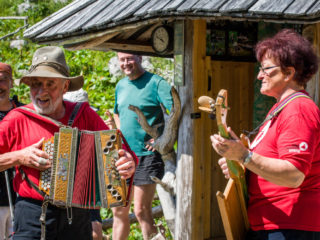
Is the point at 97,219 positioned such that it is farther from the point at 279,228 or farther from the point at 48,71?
the point at 279,228

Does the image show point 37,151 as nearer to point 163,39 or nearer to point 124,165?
point 124,165

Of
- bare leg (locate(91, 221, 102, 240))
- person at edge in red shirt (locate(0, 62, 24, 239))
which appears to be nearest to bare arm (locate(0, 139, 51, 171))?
person at edge in red shirt (locate(0, 62, 24, 239))

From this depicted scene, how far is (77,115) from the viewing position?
11.5ft

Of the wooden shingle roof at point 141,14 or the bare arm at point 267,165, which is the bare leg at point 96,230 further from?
the bare arm at point 267,165

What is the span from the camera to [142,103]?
224 inches

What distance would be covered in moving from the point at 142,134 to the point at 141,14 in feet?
5.61

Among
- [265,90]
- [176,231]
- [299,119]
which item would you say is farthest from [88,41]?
[299,119]

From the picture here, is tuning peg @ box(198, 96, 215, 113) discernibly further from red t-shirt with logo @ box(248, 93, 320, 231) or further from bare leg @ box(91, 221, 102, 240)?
A: bare leg @ box(91, 221, 102, 240)

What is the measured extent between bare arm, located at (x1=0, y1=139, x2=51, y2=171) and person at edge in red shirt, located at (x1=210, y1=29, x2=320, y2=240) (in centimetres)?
119

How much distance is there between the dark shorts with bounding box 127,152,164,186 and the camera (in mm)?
5602

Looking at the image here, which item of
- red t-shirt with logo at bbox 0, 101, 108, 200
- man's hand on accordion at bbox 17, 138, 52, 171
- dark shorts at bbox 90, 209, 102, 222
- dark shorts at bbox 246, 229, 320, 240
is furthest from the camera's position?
dark shorts at bbox 90, 209, 102, 222

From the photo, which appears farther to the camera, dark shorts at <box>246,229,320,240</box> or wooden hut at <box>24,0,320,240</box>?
wooden hut at <box>24,0,320,240</box>

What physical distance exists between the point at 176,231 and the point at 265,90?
9.21 feet

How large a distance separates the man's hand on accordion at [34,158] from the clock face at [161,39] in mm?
2523
